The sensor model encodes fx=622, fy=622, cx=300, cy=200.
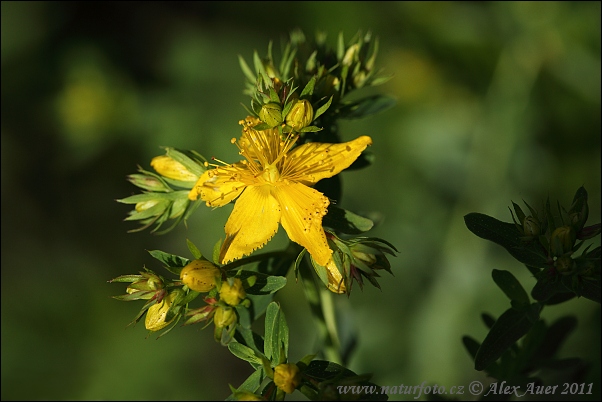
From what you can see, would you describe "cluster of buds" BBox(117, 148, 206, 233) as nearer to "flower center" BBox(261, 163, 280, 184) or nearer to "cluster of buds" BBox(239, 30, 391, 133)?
"flower center" BBox(261, 163, 280, 184)

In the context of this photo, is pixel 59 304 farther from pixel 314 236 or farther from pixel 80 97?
pixel 314 236

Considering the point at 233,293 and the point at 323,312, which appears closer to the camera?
the point at 233,293

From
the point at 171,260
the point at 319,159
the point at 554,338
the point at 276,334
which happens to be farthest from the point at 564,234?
the point at 171,260

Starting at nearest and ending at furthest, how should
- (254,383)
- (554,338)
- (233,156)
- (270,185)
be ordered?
(254,383) < (270,185) < (554,338) < (233,156)

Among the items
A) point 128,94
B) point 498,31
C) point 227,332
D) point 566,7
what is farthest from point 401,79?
point 227,332

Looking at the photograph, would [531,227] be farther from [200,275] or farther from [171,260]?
[171,260]

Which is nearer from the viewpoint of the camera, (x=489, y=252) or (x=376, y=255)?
(x=376, y=255)
